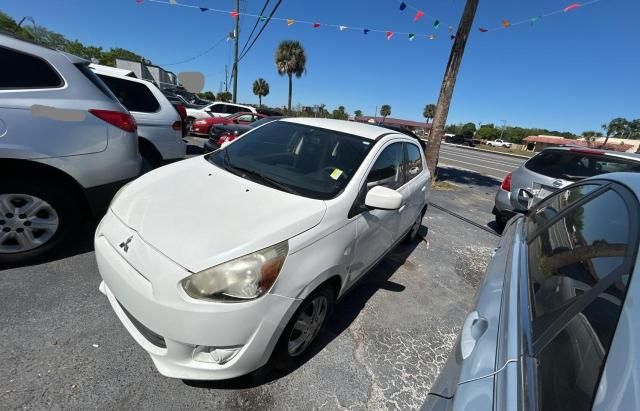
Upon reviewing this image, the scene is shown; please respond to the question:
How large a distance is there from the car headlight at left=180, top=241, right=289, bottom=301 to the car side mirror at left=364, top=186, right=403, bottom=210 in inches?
36.2

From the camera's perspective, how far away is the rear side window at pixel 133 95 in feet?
15.5

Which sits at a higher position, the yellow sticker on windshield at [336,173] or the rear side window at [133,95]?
the rear side window at [133,95]

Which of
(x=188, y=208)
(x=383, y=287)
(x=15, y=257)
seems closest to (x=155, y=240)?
(x=188, y=208)

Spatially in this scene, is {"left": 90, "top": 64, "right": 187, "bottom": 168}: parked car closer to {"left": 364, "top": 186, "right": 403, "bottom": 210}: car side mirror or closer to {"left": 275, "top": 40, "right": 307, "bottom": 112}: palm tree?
{"left": 364, "top": 186, "right": 403, "bottom": 210}: car side mirror

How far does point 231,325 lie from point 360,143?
6.12ft

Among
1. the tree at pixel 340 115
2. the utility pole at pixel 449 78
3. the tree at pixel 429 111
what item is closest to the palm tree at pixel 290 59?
the tree at pixel 340 115

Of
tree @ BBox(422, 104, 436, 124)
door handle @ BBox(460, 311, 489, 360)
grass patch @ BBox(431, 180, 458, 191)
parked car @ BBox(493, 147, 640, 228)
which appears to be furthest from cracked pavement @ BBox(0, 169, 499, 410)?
tree @ BBox(422, 104, 436, 124)

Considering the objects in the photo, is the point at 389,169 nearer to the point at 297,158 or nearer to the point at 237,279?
the point at 297,158

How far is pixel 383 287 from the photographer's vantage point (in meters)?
3.30

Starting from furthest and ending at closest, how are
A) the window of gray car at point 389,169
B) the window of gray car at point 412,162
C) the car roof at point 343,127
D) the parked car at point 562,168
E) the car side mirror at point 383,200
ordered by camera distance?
the parked car at point 562,168, the window of gray car at point 412,162, the car roof at point 343,127, the window of gray car at point 389,169, the car side mirror at point 383,200

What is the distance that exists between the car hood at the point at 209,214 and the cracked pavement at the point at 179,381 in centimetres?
84

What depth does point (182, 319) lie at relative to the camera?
1.55m

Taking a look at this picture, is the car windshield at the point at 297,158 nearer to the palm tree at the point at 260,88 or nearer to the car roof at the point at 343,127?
the car roof at the point at 343,127

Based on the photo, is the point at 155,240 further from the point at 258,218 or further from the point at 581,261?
the point at 581,261
